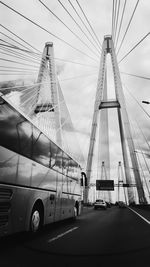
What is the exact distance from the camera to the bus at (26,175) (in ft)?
18.8

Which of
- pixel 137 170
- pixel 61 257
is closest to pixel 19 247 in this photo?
pixel 61 257

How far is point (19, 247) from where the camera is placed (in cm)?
583

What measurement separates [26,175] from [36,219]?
1527mm

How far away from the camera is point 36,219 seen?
7.41 meters

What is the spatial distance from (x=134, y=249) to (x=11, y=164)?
3272 millimetres

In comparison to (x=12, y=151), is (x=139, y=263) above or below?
below

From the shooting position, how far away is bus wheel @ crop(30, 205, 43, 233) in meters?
7.11

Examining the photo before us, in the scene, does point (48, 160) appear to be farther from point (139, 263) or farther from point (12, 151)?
point (139, 263)

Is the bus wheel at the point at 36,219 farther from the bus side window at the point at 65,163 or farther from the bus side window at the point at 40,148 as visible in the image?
the bus side window at the point at 65,163

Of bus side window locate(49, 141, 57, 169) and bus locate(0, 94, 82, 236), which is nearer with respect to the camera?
bus locate(0, 94, 82, 236)

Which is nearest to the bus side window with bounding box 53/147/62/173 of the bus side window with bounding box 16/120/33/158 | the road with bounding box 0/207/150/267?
the bus side window with bounding box 16/120/33/158

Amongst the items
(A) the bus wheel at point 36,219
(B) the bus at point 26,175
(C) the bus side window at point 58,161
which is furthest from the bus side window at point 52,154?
(A) the bus wheel at point 36,219

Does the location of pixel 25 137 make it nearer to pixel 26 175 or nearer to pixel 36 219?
pixel 26 175

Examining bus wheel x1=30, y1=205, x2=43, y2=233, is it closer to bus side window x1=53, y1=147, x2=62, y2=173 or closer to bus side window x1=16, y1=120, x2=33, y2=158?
bus side window x1=16, y1=120, x2=33, y2=158
